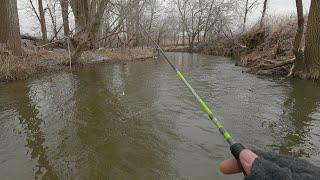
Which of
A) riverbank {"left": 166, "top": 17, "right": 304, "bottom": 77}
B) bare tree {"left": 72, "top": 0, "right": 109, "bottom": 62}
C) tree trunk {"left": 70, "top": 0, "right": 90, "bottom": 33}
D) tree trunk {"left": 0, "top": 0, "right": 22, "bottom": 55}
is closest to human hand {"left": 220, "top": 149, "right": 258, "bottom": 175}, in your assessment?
riverbank {"left": 166, "top": 17, "right": 304, "bottom": 77}

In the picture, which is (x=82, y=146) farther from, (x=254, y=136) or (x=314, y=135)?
(x=314, y=135)

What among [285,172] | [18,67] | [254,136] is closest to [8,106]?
[18,67]

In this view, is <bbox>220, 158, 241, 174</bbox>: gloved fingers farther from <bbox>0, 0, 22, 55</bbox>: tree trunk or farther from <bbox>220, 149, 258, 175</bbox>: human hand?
<bbox>0, 0, 22, 55</bbox>: tree trunk

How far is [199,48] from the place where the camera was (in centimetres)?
4000

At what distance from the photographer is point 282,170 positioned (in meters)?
1.77

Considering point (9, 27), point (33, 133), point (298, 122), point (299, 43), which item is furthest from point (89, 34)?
point (298, 122)

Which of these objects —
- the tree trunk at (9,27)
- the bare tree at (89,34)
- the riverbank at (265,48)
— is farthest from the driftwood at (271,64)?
the tree trunk at (9,27)

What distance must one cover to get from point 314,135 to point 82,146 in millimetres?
4277

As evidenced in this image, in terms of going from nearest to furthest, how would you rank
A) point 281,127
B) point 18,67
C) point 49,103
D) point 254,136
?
1. point 254,136
2. point 281,127
3. point 49,103
4. point 18,67

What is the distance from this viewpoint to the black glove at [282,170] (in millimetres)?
1742

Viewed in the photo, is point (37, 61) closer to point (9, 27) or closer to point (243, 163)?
point (9, 27)

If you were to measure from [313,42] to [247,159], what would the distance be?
463 inches

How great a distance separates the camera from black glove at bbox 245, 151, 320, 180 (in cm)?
174

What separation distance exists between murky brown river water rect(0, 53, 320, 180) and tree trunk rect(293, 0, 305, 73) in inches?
73.8
